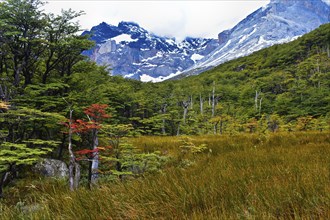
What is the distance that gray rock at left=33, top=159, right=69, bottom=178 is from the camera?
9.97 m

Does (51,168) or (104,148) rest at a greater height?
(104,148)

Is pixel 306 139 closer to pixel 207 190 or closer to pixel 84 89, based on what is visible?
pixel 207 190

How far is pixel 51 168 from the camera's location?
10.1 m

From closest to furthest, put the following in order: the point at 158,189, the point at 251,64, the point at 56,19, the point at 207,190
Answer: the point at 207,190 < the point at 158,189 < the point at 56,19 < the point at 251,64

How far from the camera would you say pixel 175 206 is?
2920 mm

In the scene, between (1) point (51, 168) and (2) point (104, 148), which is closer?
(2) point (104, 148)

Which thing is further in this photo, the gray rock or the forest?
the gray rock

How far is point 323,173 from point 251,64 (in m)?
77.9

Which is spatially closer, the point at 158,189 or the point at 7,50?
the point at 158,189

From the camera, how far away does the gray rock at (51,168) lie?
392 inches

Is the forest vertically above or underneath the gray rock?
above

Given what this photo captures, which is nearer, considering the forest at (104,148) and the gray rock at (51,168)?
the forest at (104,148)

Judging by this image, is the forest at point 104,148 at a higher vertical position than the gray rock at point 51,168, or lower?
higher

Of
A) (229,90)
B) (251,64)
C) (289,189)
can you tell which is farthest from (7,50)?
(251,64)
